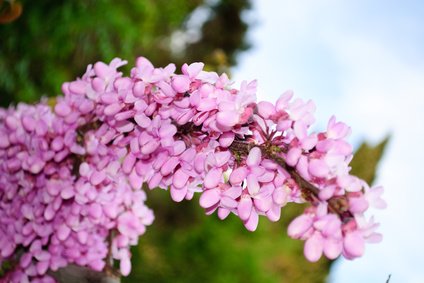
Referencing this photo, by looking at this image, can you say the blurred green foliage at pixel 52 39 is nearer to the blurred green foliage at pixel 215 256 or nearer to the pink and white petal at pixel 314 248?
the blurred green foliage at pixel 215 256

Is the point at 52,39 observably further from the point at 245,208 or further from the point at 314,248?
the point at 314,248

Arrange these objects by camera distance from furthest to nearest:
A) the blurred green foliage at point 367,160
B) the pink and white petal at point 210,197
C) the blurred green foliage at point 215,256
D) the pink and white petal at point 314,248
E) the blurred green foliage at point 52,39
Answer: the blurred green foliage at point 367,160, the blurred green foliage at point 215,256, the blurred green foliage at point 52,39, the pink and white petal at point 210,197, the pink and white petal at point 314,248

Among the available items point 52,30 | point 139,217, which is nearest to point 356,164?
point 52,30

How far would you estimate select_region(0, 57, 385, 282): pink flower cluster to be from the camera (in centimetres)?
60

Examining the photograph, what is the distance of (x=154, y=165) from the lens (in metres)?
0.75

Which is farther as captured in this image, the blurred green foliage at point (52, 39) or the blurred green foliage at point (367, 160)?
the blurred green foliage at point (367, 160)

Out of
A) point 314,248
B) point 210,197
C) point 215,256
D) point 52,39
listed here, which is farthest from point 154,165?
point 215,256

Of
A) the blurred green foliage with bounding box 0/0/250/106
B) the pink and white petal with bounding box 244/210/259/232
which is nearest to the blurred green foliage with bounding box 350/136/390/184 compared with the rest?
the blurred green foliage with bounding box 0/0/250/106

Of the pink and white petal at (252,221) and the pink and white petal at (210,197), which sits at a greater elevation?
the pink and white petal at (210,197)

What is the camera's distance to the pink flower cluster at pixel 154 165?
1.95ft

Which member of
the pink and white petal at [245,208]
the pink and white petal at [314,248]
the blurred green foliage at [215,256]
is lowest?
the pink and white petal at [314,248]

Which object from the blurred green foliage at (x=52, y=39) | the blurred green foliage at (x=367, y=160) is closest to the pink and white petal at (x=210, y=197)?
the blurred green foliage at (x=52, y=39)

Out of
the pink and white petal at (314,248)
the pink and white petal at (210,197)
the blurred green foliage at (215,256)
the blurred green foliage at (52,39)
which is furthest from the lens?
the blurred green foliage at (215,256)

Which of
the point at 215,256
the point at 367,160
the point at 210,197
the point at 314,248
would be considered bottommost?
the point at 314,248
